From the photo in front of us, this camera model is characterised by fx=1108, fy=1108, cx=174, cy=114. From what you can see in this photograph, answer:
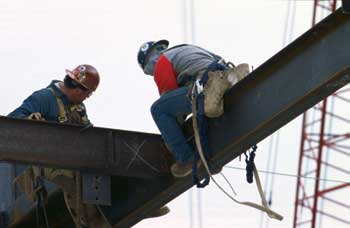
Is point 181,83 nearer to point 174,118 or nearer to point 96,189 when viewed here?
point 174,118

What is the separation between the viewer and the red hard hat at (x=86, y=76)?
15.2 metres

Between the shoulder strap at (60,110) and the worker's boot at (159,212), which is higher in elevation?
the shoulder strap at (60,110)

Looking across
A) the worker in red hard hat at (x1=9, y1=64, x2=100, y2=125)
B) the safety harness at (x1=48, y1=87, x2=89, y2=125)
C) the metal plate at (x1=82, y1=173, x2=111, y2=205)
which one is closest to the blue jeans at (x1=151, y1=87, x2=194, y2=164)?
the metal plate at (x1=82, y1=173, x2=111, y2=205)

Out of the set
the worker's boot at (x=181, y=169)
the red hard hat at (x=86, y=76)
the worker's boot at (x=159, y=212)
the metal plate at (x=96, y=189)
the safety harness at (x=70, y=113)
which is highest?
the red hard hat at (x=86, y=76)

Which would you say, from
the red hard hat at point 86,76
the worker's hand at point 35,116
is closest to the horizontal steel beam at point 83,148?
the worker's hand at point 35,116

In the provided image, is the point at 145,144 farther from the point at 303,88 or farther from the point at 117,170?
the point at 303,88

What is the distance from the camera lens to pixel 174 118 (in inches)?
516

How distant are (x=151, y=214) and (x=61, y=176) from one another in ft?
4.27

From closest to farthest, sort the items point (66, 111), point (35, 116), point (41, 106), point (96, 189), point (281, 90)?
point (281, 90) < point (35, 116) < point (96, 189) < point (41, 106) < point (66, 111)

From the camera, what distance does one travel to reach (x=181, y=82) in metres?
13.0

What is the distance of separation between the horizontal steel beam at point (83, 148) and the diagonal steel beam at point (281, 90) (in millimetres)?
372

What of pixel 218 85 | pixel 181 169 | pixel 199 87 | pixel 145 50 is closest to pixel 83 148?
pixel 181 169

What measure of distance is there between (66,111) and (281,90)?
3742 mm

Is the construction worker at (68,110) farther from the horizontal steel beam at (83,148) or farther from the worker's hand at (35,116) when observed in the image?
the horizontal steel beam at (83,148)
